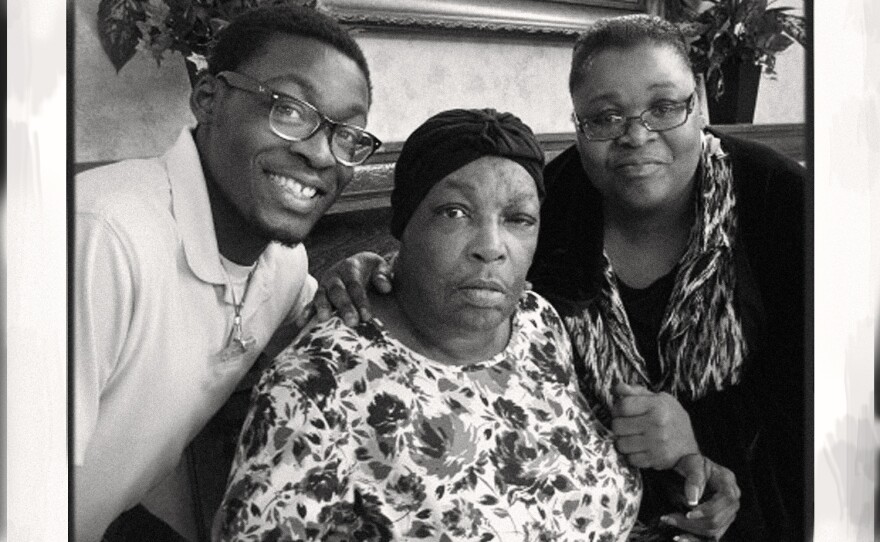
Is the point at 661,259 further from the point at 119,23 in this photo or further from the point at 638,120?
the point at 119,23

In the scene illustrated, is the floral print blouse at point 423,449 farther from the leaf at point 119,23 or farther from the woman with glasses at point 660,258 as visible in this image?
the leaf at point 119,23

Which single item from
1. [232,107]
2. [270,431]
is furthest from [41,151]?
[270,431]

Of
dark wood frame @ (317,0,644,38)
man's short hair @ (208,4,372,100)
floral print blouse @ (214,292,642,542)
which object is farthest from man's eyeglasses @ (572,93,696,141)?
man's short hair @ (208,4,372,100)

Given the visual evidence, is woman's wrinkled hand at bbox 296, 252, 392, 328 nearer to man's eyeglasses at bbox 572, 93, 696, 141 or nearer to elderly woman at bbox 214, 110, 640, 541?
elderly woman at bbox 214, 110, 640, 541

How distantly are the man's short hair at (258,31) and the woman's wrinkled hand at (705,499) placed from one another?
63 cm

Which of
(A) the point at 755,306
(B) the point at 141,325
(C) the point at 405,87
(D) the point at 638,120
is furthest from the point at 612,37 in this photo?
(B) the point at 141,325

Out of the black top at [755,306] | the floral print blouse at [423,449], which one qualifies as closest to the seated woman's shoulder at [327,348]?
the floral print blouse at [423,449]

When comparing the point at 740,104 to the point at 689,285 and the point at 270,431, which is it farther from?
the point at 270,431

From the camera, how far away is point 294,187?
0.98 m

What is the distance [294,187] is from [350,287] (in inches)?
4.6

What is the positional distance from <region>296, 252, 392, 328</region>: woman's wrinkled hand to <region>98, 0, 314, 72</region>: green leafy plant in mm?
248

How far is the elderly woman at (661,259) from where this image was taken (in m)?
1.09

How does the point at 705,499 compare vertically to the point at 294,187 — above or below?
below

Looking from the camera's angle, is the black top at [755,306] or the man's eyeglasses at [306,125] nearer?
the man's eyeglasses at [306,125]
